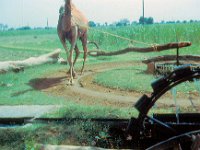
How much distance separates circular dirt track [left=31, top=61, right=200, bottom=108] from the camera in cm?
936

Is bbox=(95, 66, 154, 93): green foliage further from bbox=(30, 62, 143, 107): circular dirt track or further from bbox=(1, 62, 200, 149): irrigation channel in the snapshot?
bbox=(1, 62, 200, 149): irrigation channel

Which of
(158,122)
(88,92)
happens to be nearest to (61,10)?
(88,92)

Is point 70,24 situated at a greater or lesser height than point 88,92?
greater

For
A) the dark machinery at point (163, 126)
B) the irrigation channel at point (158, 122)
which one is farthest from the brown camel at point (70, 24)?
the dark machinery at point (163, 126)

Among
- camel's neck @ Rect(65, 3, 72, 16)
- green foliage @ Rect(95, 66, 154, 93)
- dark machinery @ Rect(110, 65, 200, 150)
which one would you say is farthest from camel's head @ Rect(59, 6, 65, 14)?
dark machinery @ Rect(110, 65, 200, 150)

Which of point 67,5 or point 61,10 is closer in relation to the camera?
point 67,5

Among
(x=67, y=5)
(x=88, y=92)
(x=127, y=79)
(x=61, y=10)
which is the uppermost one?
(x=67, y=5)

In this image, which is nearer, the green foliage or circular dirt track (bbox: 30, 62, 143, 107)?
circular dirt track (bbox: 30, 62, 143, 107)

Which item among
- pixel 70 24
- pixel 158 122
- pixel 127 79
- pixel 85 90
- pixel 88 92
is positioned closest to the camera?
pixel 158 122

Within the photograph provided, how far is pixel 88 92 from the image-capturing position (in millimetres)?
10906

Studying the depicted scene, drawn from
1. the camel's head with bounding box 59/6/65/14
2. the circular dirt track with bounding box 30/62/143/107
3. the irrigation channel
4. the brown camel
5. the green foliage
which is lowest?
the circular dirt track with bounding box 30/62/143/107

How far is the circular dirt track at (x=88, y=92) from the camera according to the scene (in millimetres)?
9359

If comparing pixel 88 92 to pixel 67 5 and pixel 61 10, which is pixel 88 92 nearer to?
pixel 67 5

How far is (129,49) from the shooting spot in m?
15.5
